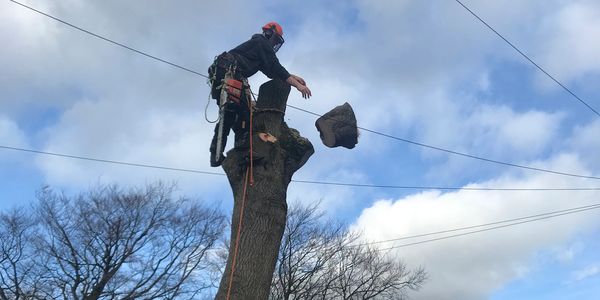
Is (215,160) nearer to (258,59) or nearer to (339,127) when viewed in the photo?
(258,59)

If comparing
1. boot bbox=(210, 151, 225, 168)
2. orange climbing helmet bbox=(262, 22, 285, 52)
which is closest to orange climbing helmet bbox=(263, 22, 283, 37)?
orange climbing helmet bbox=(262, 22, 285, 52)

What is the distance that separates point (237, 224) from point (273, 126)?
3.26 ft

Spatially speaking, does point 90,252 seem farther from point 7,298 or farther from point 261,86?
point 261,86

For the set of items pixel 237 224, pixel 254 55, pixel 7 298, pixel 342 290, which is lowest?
pixel 237 224

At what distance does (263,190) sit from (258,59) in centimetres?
133

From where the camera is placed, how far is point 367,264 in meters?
24.5

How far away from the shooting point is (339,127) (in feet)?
17.9

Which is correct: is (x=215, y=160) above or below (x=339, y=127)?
below

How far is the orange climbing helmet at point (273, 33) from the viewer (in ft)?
17.5

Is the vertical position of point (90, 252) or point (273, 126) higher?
point (90, 252)

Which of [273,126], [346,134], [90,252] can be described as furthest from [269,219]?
[90,252]

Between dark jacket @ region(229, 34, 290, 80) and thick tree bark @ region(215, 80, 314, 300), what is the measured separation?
0.10 meters

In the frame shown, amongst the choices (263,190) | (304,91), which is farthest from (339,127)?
(263,190)

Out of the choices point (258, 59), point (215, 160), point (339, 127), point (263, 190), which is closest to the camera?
point (263, 190)
